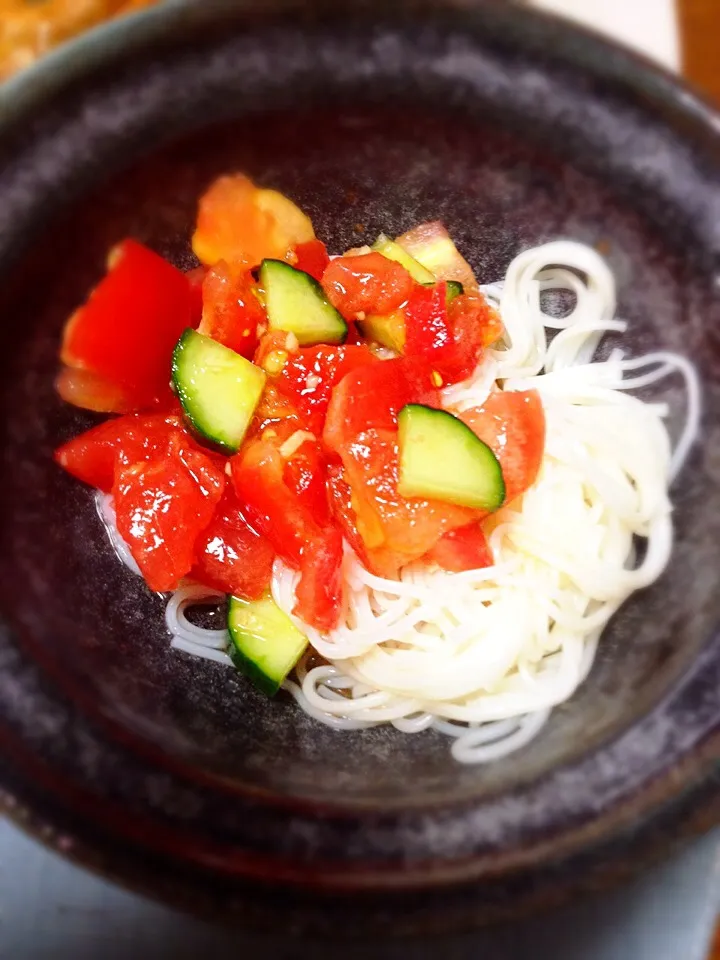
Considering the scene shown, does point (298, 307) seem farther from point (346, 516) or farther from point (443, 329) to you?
point (346, 516)

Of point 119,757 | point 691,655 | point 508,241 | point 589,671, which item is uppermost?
point 508,241

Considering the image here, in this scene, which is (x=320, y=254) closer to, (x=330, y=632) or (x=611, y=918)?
(x=330, y=632)

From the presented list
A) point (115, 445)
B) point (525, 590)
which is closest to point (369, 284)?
point (115, 445)

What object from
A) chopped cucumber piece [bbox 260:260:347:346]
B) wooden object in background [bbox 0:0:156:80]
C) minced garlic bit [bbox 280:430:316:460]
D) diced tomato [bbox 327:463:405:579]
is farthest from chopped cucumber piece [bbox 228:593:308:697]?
wooden object in background [bbox 0:0:156:80]

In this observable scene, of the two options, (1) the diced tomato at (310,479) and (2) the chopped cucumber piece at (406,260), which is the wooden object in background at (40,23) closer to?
(2) the chopped cucumber piece at (406,260)

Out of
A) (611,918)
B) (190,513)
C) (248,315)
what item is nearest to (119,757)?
(190,513)

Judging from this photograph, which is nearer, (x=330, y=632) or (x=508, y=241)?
(x=330, y=632)
